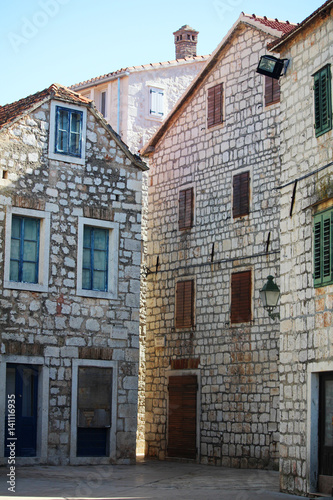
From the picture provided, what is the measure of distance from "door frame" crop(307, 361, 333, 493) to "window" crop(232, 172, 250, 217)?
780 centimetres

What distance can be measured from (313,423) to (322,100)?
5.26 metres

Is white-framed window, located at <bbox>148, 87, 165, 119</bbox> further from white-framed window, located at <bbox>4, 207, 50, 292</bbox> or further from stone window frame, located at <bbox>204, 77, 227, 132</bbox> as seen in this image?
white-framed window, located at <bbox>4, 207, 50, 292</bbox>

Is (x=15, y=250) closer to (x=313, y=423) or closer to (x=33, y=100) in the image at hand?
(x=33, y=100)

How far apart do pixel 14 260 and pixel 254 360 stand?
607 centimetres

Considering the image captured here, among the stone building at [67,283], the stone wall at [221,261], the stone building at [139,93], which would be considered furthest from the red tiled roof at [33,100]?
the stone building at [139,93]

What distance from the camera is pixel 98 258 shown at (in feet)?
65.9

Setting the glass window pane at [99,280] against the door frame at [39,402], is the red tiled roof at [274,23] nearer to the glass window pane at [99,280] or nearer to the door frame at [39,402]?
the glass window pane at [99,280]

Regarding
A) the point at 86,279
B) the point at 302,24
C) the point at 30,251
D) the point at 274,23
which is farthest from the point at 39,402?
the point at 274,23

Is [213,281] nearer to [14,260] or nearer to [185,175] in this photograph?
[185,175]

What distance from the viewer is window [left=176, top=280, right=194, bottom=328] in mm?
22578

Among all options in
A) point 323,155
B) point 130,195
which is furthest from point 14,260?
point 323,155

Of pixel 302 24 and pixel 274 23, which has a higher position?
pixel 274 23

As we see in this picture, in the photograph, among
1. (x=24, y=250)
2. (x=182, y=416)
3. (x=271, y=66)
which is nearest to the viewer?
(x=271, y=66)

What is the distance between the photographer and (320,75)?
14461mm
